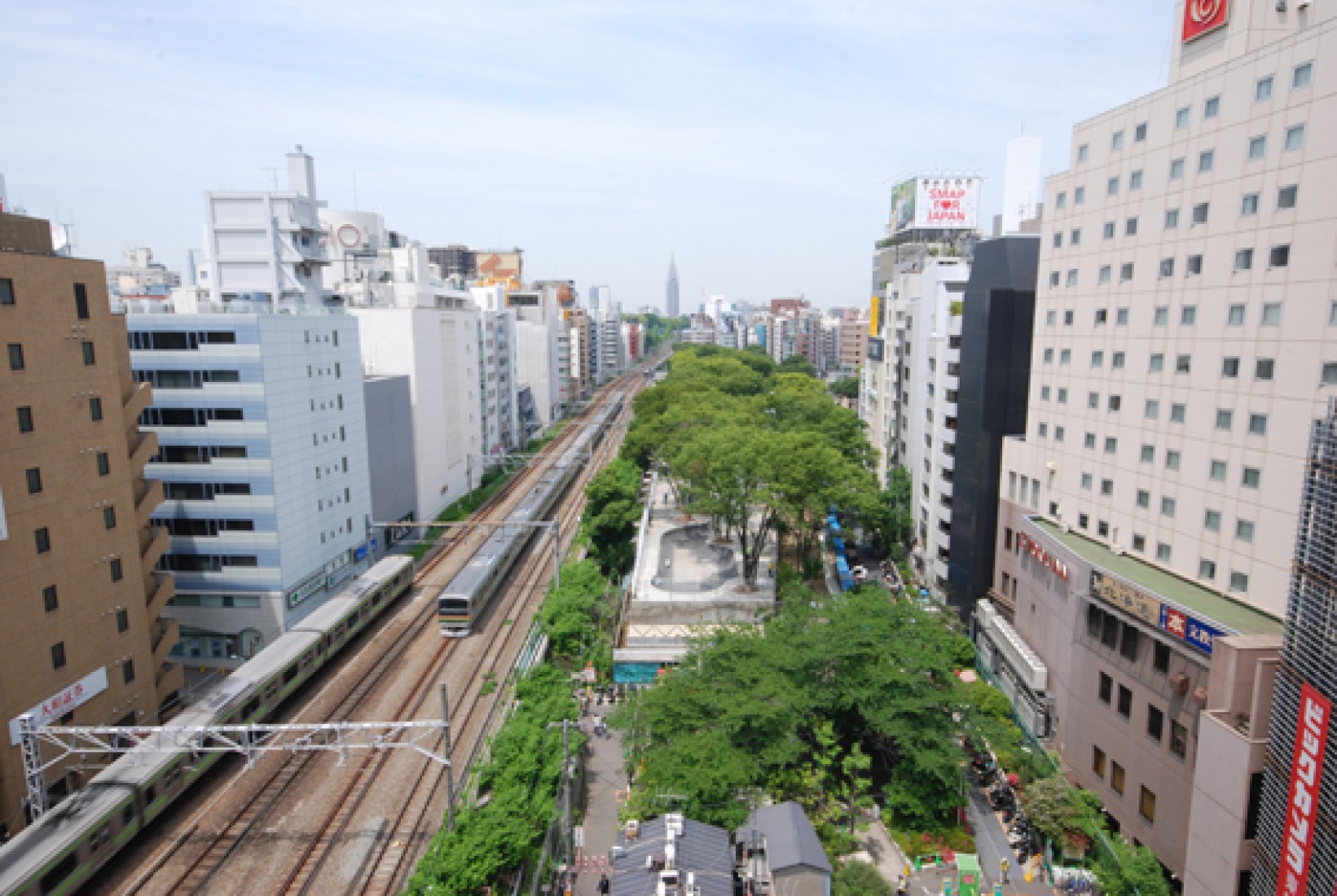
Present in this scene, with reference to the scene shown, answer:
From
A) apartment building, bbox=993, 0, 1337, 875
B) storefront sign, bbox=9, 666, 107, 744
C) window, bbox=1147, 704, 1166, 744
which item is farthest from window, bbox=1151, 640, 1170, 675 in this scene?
storefront sign, bbox=9, 666, 107, 744

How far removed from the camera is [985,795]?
28703 mm

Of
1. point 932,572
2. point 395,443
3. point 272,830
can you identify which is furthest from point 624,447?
point 272,830

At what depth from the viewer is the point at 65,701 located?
2555cm

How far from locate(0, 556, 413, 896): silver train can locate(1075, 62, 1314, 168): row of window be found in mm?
37105

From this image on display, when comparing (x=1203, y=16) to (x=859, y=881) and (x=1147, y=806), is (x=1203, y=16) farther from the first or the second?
(x=859, y=881)

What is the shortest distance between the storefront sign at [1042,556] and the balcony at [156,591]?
33.7 metres

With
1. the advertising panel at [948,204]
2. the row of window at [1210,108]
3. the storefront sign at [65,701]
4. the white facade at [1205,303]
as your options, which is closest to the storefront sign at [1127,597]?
the white facade at [1205,303]

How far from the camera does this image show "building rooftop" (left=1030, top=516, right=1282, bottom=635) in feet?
70.4

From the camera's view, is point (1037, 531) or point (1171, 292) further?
point (1037, 531)

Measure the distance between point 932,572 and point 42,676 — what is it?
134ft

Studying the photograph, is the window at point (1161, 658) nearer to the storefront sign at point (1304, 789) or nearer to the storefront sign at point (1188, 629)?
the storefront sign at point (1188, 629)

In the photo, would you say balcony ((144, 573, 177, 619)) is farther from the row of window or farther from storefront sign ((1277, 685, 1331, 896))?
the row of window

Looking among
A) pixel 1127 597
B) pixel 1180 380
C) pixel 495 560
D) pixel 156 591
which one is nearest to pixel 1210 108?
pixel 1180 380

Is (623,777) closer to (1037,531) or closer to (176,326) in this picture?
(1037,531)
